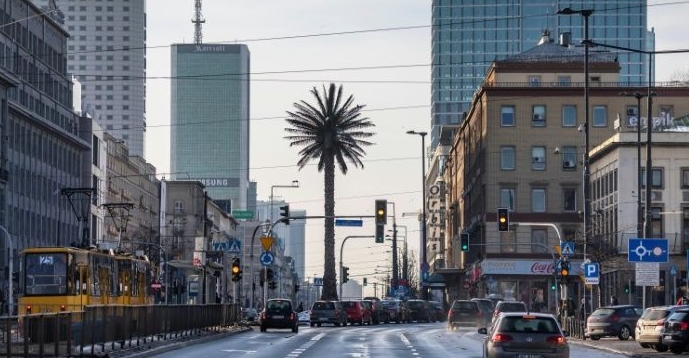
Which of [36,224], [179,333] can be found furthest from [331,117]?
[179,333]

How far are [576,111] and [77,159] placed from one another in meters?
43.5

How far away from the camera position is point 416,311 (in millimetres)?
107188

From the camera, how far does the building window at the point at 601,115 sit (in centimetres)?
11150

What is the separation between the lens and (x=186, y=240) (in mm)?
197500

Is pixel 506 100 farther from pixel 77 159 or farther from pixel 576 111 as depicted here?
pixel 77 159

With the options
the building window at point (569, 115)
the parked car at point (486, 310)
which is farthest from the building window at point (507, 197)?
the parked car at point (486, 310)

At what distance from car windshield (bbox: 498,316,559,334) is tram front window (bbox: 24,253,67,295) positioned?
25.0m

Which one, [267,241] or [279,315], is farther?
[267,241]

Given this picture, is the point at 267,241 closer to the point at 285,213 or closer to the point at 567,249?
the point at 285,213

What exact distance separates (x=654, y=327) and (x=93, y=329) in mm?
17763

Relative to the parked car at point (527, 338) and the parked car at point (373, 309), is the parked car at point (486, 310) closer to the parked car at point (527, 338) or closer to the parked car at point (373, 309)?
the parked car at point (373, 309)

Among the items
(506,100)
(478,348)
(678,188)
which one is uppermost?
(506,100)

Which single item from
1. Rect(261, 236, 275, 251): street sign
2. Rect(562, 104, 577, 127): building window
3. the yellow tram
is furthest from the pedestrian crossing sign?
Rect(562, 104, 577, 127): building window

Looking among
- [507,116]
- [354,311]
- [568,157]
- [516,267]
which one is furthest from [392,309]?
[568,157]
